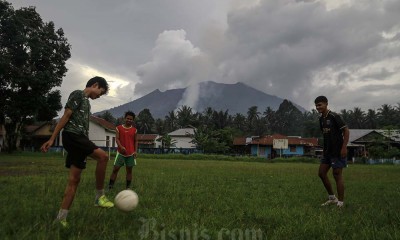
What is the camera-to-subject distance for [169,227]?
438 cm

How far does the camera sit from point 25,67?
37875 millimetres

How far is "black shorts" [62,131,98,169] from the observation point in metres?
4.78

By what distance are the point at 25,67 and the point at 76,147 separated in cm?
3747

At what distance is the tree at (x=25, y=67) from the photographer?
121ft

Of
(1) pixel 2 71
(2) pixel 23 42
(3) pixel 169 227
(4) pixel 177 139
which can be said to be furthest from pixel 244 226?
(4) pixel 177 139

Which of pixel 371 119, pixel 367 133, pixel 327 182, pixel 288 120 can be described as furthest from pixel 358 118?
pixel 327 182

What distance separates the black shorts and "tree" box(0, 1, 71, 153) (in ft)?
112

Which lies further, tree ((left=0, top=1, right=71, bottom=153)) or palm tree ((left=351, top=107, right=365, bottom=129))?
palm tree ((left=351, top=107, right=365, bottom=129))

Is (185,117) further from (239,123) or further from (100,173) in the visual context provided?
(100,173)

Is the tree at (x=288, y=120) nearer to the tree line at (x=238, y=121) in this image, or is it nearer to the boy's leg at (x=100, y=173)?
the tree line at (x=238, y=121)

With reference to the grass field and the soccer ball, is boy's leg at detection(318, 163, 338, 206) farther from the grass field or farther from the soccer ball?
the soccer ball

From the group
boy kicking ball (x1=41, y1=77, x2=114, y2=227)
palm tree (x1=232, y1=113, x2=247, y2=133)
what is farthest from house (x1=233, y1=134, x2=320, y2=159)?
boy kicking ball (x1=41, y1=77, x2=114, y2=227)

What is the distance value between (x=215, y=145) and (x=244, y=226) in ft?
198

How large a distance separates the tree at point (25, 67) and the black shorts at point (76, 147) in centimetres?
3424
